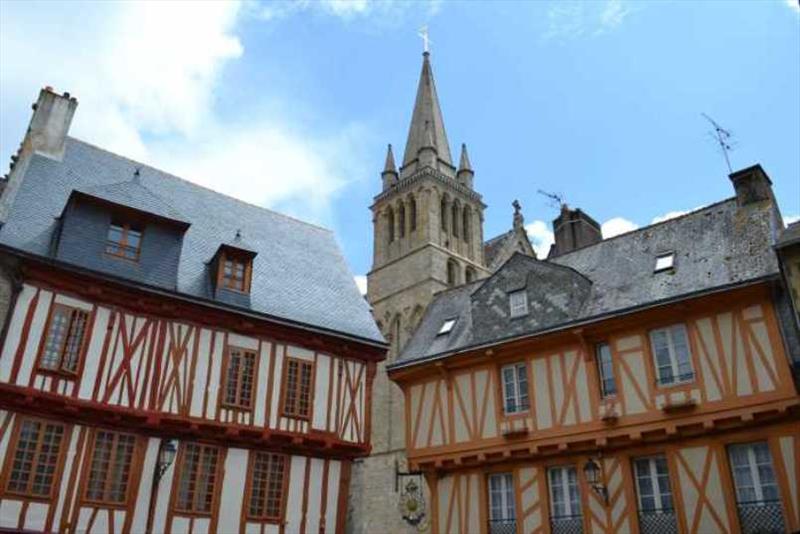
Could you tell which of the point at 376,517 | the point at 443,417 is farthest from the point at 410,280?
the point at 443,417

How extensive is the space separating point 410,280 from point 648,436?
2284 centimetres

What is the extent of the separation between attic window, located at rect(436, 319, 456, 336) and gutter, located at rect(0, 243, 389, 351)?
1.66 meters

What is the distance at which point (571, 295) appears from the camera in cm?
1423

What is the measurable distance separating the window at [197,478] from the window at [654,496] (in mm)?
7626

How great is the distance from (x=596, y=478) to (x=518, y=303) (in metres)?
4.21

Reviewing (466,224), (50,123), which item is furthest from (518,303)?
(466,224)

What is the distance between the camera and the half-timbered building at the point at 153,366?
11.0 meters

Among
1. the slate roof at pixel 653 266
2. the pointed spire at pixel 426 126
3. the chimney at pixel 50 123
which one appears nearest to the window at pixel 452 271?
the pointed spire at pixel 426 126

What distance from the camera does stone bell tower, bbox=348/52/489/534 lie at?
97.6 ft

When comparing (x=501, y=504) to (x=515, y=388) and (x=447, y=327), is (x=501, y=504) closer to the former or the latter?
(x=515, y=388)

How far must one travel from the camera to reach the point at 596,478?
40.3 ft

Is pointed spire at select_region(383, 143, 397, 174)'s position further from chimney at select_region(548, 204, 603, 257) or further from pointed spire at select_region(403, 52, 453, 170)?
chimney at select_region(548, 204, 603, 257)

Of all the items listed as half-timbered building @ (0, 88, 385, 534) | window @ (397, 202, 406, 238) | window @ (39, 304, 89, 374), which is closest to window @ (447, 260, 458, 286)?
window @ (397, 202, 406, 238)

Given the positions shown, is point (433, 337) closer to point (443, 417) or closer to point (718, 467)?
point (443, 417)
